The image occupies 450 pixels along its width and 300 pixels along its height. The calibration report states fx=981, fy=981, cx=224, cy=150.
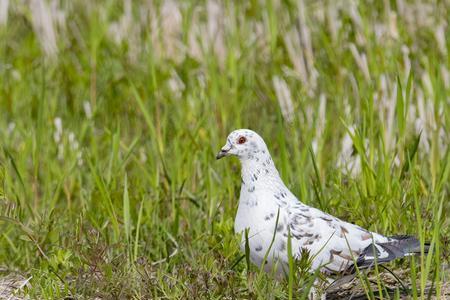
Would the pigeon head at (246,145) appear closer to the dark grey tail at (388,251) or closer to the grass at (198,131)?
the grass at (198,131)

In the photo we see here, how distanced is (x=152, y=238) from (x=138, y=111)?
2351 millimetres

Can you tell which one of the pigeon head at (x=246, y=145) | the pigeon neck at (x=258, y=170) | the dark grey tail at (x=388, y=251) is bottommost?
the dark grey tail at (x=388, y=251)

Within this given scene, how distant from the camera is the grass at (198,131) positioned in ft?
14.6

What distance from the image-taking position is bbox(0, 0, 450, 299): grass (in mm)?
4441

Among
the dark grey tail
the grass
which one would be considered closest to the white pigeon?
the dark grey tail

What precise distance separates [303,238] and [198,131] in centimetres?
217

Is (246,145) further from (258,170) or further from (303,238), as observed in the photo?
(303,238)

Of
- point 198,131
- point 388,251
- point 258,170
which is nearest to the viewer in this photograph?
point 388,251

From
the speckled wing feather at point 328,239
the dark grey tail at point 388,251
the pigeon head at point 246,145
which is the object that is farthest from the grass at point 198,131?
the pigeon head at point 246,145

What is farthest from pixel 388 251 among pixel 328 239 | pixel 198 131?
pixel 198 131

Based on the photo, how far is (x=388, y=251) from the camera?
4070 millimetres

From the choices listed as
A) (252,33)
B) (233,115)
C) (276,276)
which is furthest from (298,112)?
(276,276)

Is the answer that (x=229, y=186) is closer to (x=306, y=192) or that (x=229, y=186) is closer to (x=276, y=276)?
(x=306, y=192)

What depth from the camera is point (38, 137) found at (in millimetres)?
5660
